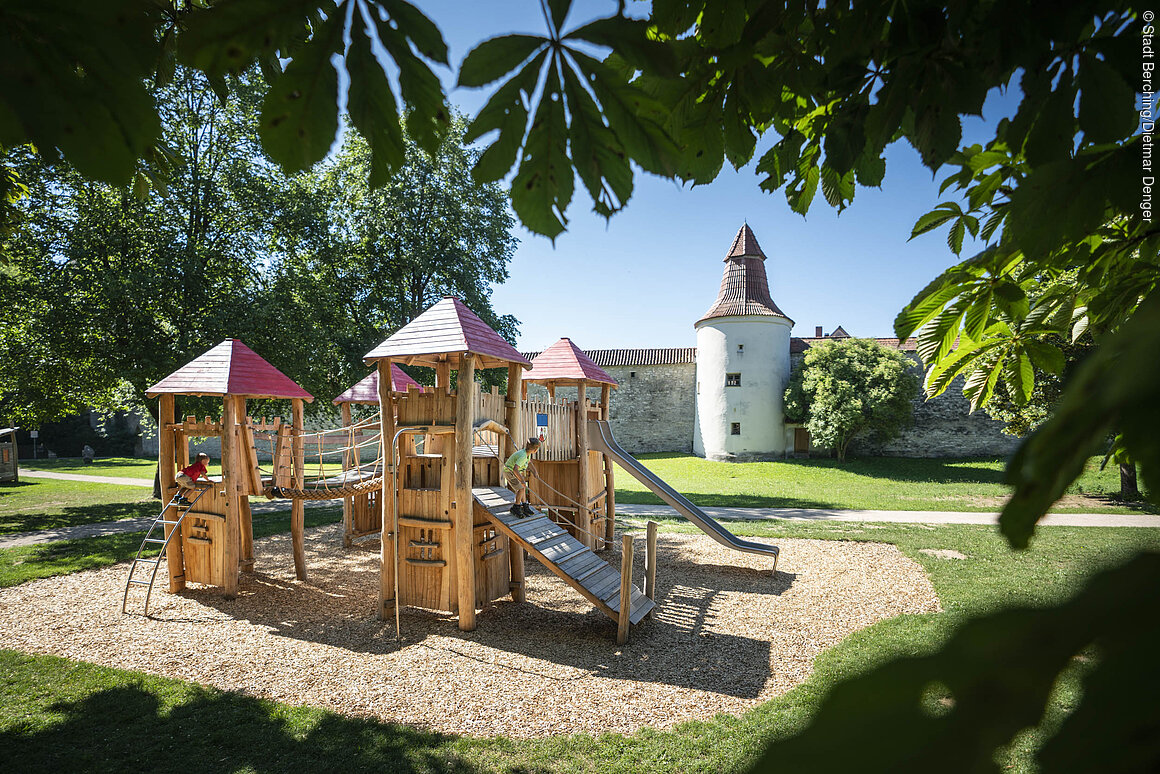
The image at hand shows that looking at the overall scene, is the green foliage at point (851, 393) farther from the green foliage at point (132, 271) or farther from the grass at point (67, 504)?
the grass at point (67, 504)

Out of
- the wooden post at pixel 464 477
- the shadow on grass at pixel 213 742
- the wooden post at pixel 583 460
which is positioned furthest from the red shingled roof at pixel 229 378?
the wooden post at pixel 583 460

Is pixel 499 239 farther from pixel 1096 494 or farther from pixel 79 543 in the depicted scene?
pixel 1096 494

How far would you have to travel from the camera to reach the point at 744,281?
27.6 meters

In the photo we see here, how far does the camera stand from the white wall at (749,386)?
87.4 ft

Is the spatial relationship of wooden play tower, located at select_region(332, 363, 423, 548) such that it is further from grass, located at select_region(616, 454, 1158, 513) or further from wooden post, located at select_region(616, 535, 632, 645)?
grass, located at select_region(616, 454, 1158, 513)

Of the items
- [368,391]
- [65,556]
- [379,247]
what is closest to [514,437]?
[368,391]

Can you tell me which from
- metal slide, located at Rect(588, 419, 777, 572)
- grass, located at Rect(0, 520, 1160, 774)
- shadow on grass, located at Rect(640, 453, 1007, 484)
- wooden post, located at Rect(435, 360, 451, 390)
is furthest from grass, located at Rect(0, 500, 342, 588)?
shadow on grass, located at Rect(640, 453, 1007, 484)

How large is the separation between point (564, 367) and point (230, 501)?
→ 5.56 meters

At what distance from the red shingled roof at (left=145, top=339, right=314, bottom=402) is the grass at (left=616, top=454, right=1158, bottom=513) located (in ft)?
36.1

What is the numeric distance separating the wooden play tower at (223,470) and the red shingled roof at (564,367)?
411 centimetres

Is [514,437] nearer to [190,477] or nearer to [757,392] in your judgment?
[190,477]

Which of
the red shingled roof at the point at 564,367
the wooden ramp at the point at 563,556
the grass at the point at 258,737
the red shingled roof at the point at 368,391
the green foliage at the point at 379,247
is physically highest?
the green foliage at the point at 379,247

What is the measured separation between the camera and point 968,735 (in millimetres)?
272

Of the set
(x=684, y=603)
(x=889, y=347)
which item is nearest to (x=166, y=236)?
(x=684, y=603)
